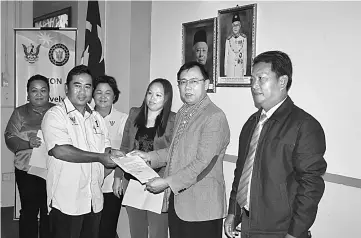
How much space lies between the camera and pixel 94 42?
14.1 ft

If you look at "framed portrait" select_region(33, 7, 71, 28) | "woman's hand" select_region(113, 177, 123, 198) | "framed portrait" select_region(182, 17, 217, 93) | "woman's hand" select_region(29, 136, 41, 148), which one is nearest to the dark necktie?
"woman's hand" select_region(113, 177, 123, 198)

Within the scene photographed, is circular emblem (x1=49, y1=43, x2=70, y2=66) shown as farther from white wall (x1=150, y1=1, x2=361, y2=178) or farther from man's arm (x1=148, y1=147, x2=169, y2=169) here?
man's arm (x1=148, y1=147, x2=169, y2=169)

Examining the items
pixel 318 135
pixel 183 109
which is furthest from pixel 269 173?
pixel 183 109

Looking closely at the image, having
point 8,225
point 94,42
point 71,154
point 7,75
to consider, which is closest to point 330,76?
point 71,154

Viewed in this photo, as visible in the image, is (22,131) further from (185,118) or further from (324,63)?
(324,63)

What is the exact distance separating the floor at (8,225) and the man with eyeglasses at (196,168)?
94.5 inches

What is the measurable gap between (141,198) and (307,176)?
1325 millimetres

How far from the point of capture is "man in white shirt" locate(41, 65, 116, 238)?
2453 millimetres

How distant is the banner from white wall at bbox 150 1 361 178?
2.28 m

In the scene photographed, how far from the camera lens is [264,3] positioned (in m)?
2.78

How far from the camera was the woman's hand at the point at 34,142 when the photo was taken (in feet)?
10.5

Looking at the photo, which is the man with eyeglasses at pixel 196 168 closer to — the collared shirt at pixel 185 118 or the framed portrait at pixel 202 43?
the collared shirt at pixel 185 118

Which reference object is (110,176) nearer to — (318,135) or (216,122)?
(216,122)

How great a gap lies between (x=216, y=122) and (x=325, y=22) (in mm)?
942
